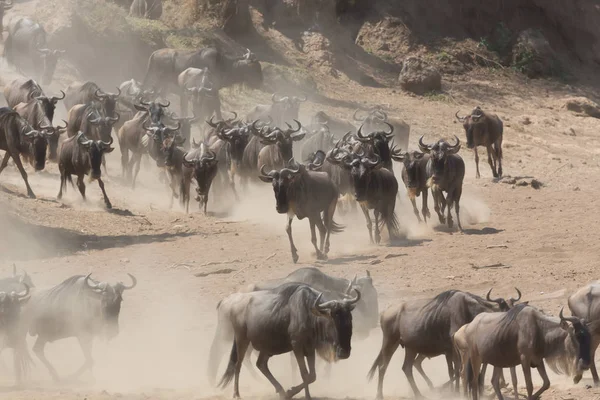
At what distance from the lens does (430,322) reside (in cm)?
1266

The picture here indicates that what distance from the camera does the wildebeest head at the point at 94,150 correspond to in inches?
952

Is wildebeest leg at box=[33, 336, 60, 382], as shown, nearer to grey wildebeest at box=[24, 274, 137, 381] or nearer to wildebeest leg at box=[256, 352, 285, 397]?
grey wildebeest at box=[24, 274, 137, 381]

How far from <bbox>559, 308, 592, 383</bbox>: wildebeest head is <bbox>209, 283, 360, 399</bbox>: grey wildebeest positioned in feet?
6.68

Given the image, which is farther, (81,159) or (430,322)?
(81,159)

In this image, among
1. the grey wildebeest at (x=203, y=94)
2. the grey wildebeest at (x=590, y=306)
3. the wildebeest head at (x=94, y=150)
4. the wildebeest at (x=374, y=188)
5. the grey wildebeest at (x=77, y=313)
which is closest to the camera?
the grey wildebeest at (x=590, y=306)

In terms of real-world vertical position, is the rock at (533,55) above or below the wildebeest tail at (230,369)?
below

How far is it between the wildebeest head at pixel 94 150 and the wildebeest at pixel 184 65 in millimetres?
9156

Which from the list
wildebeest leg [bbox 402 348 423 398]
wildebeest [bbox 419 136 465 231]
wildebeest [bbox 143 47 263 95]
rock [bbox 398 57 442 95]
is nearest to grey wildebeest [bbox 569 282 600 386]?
wildebeest leg [bbox 402 348 423 398]

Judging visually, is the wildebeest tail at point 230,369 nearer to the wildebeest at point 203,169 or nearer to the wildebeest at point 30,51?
the wildebeest at point 203,169

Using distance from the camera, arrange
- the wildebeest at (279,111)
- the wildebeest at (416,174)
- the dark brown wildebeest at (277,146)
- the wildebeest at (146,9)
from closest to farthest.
→ the wildebeest at (416,174)
the dark brown wildebeest at (277,146)
the wildebeest at (279,111)
the wildebeest at (146,9)

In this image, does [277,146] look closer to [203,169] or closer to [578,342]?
[203,169]

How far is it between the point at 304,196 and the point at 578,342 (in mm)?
8484

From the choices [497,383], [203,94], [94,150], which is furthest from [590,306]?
[203,94]

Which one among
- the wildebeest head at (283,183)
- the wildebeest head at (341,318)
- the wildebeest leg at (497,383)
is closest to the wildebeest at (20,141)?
the wildebeest head at (283,183)
